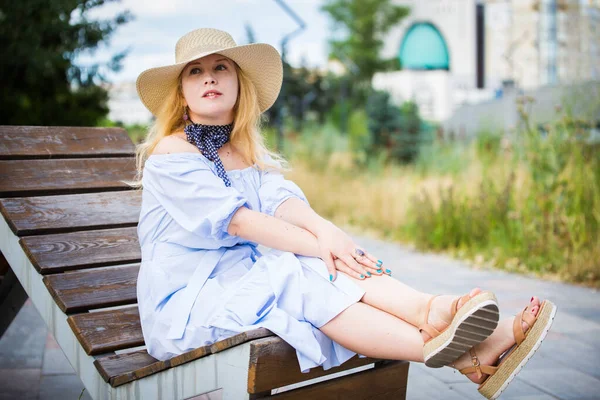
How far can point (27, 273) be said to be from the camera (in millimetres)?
2582

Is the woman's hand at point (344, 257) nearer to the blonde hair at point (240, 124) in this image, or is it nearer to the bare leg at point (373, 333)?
the bare leg at point (373, 333)

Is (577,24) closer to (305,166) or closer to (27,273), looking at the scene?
(305,166)

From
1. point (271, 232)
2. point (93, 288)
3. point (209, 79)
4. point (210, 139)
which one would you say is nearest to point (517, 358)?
point (271, 232)

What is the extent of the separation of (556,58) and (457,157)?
162 cm

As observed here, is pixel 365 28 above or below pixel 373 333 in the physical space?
above

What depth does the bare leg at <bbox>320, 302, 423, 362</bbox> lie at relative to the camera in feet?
6.27

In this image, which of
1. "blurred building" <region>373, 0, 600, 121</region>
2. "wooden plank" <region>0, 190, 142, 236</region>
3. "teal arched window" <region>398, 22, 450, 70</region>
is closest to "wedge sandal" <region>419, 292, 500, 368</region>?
"wooden plank" <region>0, 190, 142, 236</region>

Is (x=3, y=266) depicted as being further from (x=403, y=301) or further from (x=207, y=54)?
(x=403, y=301)

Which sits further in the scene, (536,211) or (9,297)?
(536,211)

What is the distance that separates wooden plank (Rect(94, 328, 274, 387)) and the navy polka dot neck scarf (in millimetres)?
633

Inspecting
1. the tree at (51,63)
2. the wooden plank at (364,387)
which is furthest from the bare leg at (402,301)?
the tree at (51,63)

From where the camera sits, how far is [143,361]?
7.22ft

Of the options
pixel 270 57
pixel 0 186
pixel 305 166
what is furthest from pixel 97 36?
pixel 270 57

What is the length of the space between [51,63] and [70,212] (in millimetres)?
3917
